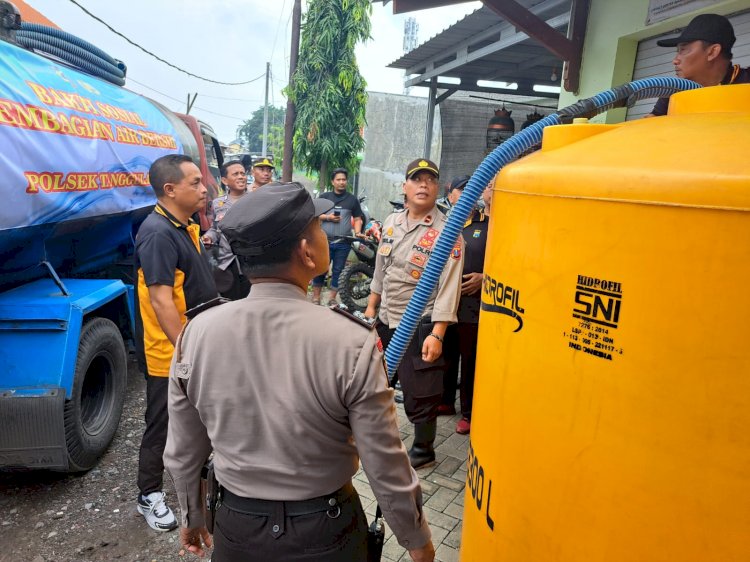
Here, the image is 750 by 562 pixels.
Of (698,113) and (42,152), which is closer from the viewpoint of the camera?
(698,113)

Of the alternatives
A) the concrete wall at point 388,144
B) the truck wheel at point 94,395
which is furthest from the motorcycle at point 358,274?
the concrete wall at point 388,144

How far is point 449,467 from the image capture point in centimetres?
333

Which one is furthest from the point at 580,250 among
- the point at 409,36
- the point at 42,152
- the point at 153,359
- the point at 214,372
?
the point at 409,36

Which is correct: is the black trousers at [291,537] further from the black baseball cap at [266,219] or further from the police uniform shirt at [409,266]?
the police uniform shirt at [409,266]

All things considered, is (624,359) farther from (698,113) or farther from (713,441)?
(698,113)

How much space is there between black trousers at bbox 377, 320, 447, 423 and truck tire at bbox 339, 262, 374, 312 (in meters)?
3.93

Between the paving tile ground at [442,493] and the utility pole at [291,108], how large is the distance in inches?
270

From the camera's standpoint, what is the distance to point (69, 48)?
12.4ft

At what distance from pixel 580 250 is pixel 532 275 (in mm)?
177

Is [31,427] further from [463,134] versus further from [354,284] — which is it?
[463,134]

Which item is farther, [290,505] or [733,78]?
[733,78]

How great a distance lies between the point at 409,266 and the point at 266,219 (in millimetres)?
1885

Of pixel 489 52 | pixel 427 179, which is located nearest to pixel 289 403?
pixel 427 179

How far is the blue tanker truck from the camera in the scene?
2678 mm
